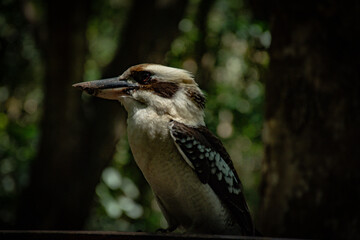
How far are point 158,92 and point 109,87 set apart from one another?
11.2 inches

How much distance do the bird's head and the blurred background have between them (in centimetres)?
159

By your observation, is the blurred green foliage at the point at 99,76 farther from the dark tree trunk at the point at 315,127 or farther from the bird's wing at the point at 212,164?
the bird's wing at the point at 212,164

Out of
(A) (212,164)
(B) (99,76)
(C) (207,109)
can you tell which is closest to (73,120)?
(B) (99,76)

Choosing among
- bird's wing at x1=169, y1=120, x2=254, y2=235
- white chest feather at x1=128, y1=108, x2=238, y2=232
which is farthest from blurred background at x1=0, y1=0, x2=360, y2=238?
white chest feather at x1=128, y1=108, x2=238, y2=232

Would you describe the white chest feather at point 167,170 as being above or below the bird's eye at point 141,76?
below

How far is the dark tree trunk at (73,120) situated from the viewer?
600cm

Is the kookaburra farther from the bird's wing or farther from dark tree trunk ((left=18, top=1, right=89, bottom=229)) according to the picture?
dark tree trunk ((left=18, top=1, right=89, bottom=229))

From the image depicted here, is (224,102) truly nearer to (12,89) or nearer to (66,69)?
(66,69)

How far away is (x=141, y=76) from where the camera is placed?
2.78m

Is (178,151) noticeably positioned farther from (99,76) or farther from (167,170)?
(99,76)

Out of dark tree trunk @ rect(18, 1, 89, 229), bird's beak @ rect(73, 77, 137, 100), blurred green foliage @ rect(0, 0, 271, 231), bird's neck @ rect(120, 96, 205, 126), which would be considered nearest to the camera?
bird's beak @ rect(73, 77, 137, 100)

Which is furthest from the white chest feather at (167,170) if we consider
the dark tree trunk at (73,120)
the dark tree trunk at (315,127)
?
the dark tree trunk at (73,120)

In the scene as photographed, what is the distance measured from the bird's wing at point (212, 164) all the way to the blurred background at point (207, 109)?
52.5 inches

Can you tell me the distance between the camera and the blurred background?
3.98 m
